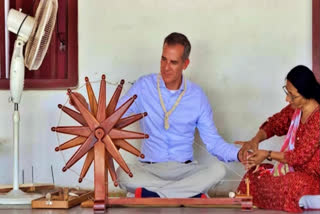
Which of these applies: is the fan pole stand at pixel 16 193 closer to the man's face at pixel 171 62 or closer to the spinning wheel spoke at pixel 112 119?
the spinning wheel spoke at pixel 112 119

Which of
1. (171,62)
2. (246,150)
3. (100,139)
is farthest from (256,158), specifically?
(100,139)

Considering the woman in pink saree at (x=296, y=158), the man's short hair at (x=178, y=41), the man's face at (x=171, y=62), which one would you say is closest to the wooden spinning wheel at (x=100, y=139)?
the man's face at (x=171, y=62)

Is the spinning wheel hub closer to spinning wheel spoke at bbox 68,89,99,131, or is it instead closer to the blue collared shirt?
spinning wheel spoke at bbox 68,89,99,131

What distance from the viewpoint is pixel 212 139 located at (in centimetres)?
425

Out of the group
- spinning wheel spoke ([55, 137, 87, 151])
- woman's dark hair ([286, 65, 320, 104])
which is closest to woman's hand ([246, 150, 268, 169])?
woman's dark hair ([286, 65, 320, 104])

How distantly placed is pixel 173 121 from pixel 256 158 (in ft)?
2.35

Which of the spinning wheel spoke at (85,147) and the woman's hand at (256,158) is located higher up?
the spinning wheel spoke at (85,147)

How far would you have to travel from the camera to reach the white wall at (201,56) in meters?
4.77

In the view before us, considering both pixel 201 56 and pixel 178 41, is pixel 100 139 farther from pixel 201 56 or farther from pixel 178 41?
pixel 201 56

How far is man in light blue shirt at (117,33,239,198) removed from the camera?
13.6 feet

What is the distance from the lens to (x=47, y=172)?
4.93 meters

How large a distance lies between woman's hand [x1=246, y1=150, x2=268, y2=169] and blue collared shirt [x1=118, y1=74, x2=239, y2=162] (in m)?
0.47

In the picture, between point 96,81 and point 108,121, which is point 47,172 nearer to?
point 96,81

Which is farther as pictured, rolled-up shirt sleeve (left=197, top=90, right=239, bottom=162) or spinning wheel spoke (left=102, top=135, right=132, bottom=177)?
rolled-up shirt sleeve (left=197, top=90, right=239, bottom=162)
